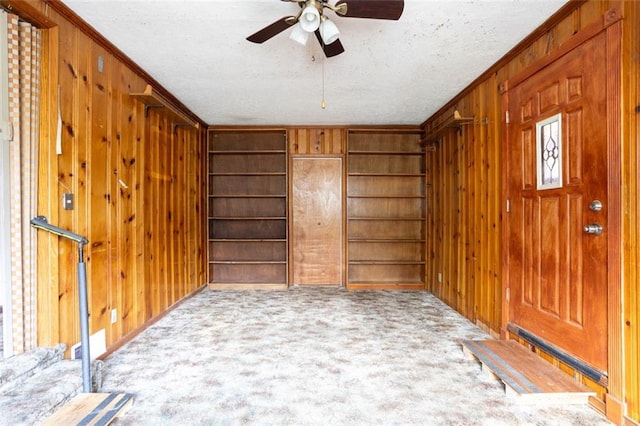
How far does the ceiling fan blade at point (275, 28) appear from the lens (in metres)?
1.92

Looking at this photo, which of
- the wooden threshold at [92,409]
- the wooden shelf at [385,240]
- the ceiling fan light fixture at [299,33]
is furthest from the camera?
the wooden shelf at [385,240]

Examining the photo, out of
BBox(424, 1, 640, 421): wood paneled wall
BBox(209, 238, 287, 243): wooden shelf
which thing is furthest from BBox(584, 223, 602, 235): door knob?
BBox(209, 238, 287, 243): wooden shelf

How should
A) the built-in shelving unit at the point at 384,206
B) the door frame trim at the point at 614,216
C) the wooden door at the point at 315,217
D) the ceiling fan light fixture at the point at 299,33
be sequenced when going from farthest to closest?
the wooden door at the point at 315,217, the built-in shelving unit at the point at 384,206, the ceiling fan light fixture at the point at 299,33, the door frame trim at the point at 614,216

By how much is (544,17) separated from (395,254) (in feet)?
11.7

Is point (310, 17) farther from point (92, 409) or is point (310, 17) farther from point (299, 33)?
point (92, 409)

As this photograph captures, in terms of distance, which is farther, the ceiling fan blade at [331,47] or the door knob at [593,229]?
the ceiling fan blade at [331,47]

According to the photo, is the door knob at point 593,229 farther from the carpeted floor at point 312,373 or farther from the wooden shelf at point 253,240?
the wooden shelf at point 253,240

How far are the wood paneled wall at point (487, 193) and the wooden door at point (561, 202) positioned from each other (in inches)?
5.1

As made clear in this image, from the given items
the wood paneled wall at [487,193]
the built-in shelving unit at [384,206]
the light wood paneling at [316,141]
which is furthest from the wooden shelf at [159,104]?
the wood paneled wall at [487,193]

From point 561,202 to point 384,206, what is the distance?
3110mm

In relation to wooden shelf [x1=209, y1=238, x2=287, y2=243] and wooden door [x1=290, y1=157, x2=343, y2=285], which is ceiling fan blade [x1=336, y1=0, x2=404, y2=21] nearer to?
wooden door [x1=290, y1=157, x2=343, y2=285]

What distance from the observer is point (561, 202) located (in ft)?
7.07

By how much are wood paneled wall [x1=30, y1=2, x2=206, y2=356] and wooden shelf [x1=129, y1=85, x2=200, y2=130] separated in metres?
0.07

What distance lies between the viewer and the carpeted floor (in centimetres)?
184
